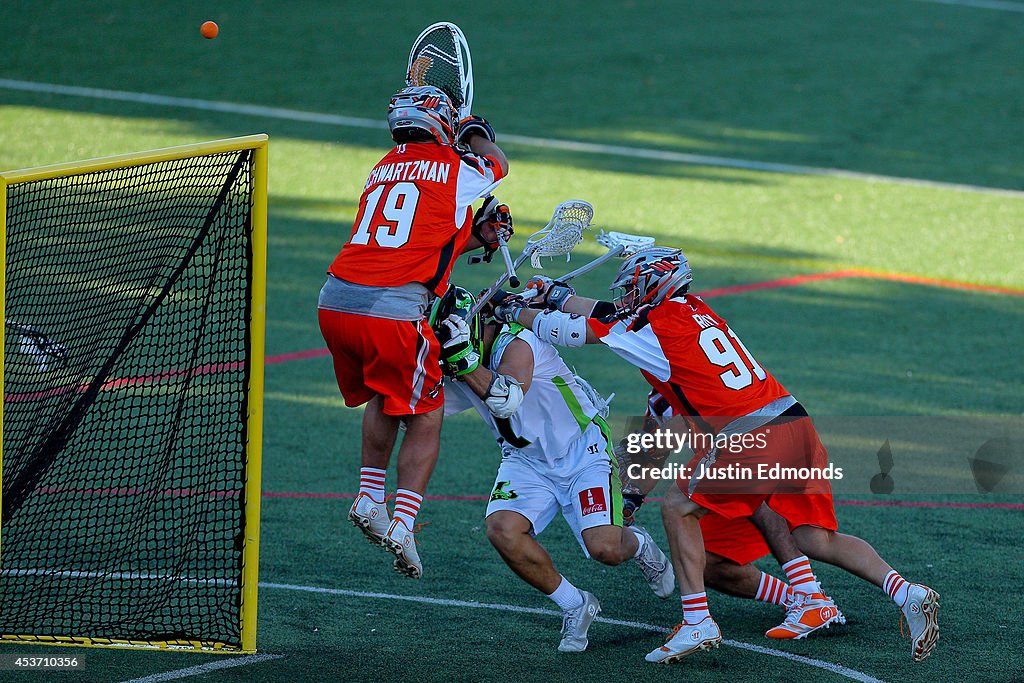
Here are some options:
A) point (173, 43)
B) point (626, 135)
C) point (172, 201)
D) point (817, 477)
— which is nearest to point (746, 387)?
point (817, 477)

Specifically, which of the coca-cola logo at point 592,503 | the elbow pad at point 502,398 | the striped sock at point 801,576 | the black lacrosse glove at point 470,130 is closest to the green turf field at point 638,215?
the striped sock at point 801,576

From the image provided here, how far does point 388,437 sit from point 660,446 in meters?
1.44

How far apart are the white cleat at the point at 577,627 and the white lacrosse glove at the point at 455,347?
1.20 m

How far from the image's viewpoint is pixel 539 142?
694 inches

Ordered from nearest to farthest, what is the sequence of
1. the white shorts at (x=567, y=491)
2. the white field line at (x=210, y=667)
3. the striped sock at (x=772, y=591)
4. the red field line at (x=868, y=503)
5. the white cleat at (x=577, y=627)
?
the white field line at (x=210, y=667) < the white cleat at (x=577, y=627) < the white shorts at (x=567, y=491) < the striped sock at (x=772, y=591) < the red field line at (x=868, y=503)

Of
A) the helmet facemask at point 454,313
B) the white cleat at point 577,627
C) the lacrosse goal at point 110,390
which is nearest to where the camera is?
the lacrosse goal at point 110,390

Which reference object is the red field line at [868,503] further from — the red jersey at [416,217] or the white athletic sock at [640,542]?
the red jersey at [416,217]

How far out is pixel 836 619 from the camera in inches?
251

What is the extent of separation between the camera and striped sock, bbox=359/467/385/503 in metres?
6.03

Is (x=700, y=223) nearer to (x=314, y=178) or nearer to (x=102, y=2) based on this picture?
(x=314, y=178)

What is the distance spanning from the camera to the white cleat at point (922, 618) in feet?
19.4

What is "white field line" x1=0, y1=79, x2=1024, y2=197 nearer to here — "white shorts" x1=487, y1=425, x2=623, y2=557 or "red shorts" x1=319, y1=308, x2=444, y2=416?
"white shorts" x1=487, y1=425, x2=623, y2=557

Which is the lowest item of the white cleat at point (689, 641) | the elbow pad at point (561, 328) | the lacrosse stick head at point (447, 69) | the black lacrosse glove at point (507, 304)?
the white cleat at point (689, 641)

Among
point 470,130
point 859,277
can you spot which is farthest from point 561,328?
point 859,277
